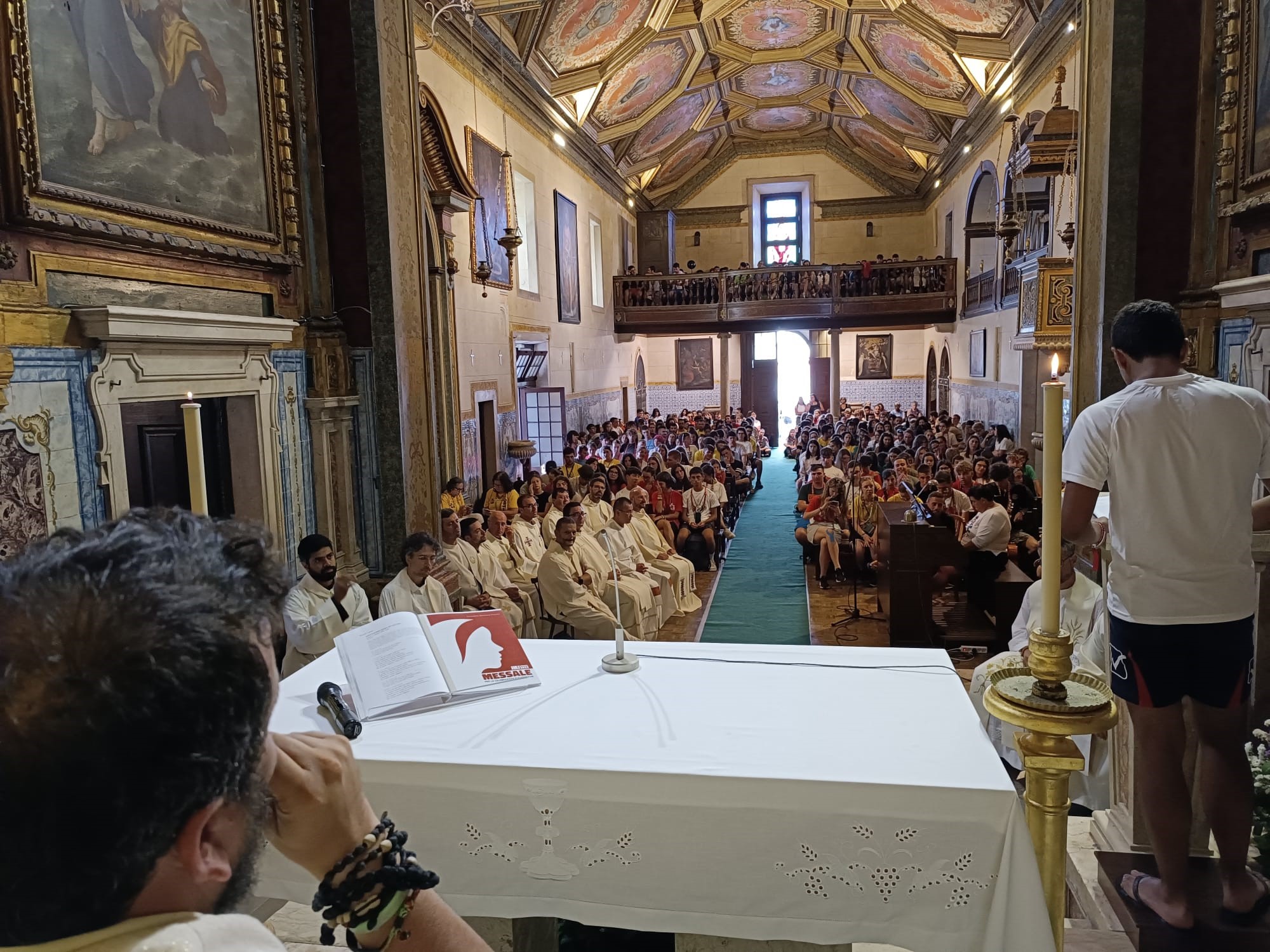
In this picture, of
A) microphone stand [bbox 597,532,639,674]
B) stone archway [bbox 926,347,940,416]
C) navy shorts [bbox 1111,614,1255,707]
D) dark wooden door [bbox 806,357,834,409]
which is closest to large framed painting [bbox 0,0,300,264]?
microphone stand [bbox 597,532,639,674]

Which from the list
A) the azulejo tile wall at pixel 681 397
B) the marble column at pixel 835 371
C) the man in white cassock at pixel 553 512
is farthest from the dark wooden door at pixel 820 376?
the man in white cassock at pixel 553 512

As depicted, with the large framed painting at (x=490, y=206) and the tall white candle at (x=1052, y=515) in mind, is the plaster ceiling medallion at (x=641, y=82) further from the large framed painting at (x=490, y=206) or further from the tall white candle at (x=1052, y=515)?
the tall white candle at (x=1052, y=515)

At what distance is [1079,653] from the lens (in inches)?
157

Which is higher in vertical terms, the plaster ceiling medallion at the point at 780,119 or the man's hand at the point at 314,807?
the plaster ceiling medallion at the point at 780,119

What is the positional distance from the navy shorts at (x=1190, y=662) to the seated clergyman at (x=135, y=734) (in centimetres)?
248

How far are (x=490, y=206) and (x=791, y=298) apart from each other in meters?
9.17

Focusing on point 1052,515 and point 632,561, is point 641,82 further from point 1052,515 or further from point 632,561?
point 1052,515

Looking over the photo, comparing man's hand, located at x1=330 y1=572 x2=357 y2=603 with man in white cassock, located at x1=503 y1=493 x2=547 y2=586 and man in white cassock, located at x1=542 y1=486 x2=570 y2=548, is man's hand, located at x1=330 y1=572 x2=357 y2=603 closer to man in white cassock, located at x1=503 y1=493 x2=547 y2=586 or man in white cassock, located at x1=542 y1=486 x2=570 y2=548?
man in white cassock, located at x1=503 y1=493 x2=547 y2=586

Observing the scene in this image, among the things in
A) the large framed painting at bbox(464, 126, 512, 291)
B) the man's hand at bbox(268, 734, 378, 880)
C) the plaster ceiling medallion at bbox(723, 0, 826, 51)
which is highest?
the plaster ceiling medallion at bbox(723, 0, 826, 51)

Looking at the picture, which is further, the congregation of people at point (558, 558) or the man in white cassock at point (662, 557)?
the man in white cassock at point (662, 557)

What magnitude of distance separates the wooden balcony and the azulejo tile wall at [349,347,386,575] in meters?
13.9

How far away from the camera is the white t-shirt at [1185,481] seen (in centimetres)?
236

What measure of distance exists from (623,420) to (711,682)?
19050 millimetres

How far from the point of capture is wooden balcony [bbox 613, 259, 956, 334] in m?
18.7
